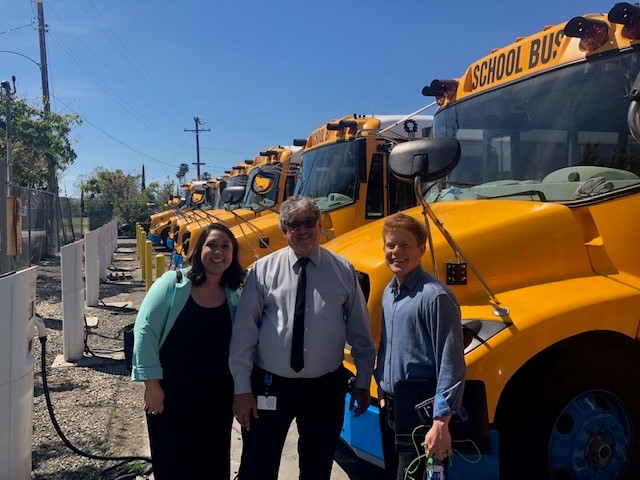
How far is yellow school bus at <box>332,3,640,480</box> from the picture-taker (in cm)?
267

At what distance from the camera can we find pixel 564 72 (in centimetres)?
341

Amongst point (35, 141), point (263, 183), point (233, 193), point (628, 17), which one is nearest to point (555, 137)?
point (628, 17)

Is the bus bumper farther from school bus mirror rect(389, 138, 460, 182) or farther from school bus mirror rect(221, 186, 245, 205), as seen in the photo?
school bus mirror rect(221, 186, 245, 205)

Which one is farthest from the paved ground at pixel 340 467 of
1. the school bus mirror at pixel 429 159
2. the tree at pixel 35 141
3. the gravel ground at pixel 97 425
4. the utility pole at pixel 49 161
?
the tree at pixel 35 141

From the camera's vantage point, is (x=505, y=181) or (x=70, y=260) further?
(x=70, y=260)

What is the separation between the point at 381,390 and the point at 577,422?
3.48 feet

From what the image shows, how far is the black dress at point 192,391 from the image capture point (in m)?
2.71

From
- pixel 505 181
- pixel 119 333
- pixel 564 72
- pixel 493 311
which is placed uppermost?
pixel 564 72

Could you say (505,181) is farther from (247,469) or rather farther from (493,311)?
(247,469)

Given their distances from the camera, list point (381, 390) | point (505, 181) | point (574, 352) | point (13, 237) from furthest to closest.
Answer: point (13, 237) → point (505, 181) → point (574, 352) → point (381, 390)

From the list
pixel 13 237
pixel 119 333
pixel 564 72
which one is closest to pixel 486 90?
pixel 564 72

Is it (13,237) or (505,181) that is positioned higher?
(505,181)

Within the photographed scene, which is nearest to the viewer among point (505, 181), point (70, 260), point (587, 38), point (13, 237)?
point (587, 38)

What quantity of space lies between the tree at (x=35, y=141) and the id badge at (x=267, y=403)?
1959 centimetres
